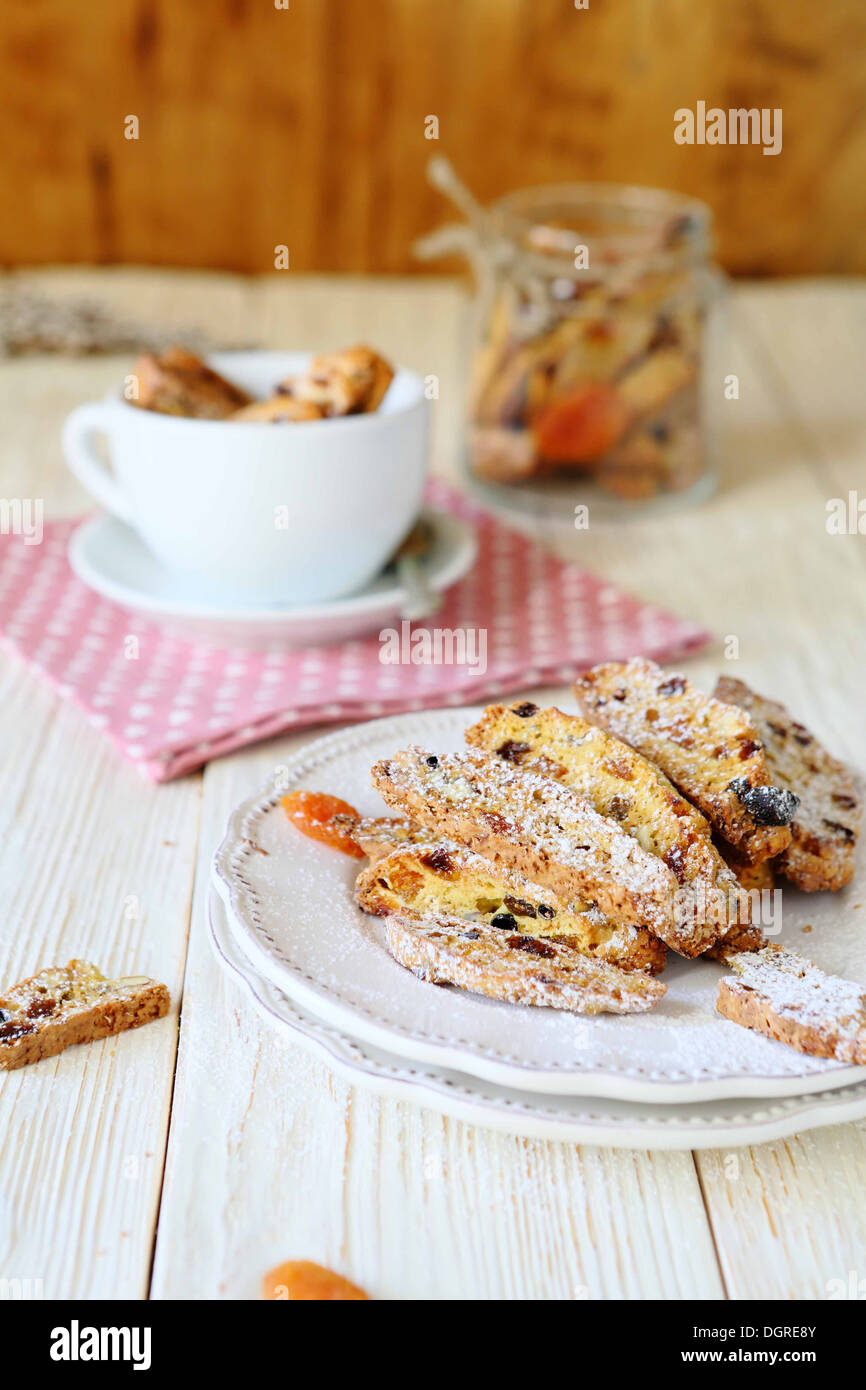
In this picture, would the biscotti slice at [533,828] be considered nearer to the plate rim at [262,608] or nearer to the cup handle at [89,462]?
the plate rim at [262,608]

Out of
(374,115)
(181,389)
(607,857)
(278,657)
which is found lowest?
(278,657)

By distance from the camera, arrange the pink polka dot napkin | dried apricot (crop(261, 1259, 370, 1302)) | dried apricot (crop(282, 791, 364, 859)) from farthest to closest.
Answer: the pink polka dot napkin < dried apricot (crop(282, 791, 364, 859)) < dried apricot (crop(261, 1259, 370, 1302))

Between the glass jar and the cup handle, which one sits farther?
the glass jar

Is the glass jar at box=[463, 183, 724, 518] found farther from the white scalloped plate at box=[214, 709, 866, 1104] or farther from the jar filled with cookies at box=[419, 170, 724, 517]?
the white scalloped plate at box=[214, 709, 866, 1104]

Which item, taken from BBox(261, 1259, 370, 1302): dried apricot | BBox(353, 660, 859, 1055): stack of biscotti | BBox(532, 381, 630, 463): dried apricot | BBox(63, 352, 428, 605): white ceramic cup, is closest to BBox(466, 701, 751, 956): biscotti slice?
BBox(353, 660, 859, 1055): stack of biscotti

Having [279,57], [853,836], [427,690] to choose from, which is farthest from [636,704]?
[279,57]

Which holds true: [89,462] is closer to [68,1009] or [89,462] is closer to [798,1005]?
[68,1009]

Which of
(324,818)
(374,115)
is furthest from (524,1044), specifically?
(374,115)
